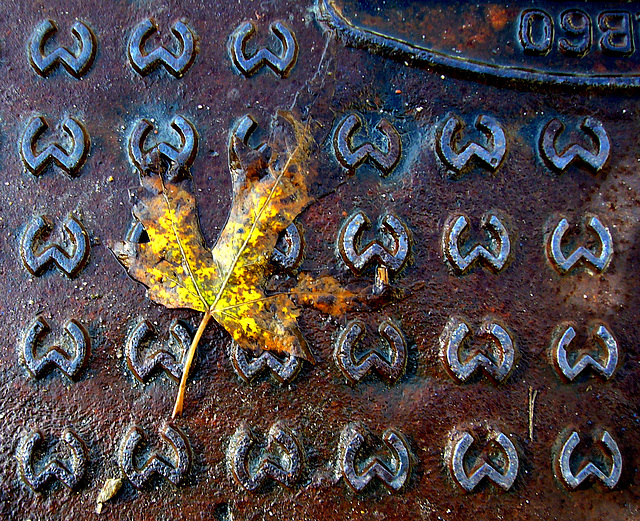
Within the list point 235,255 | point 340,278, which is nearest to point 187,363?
point 235,255

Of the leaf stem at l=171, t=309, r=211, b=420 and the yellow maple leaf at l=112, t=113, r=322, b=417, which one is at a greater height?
the yellow maple leaf at l=112, t=113, r=322, b=417

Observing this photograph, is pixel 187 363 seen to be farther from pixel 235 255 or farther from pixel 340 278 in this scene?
pixel 340 278

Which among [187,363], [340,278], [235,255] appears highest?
[235,255]

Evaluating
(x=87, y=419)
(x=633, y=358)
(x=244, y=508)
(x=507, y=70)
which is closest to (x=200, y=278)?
(x=87, y=419)

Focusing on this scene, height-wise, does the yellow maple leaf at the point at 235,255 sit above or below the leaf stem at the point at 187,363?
above

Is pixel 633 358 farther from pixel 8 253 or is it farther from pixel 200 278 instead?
pixel 8 253
